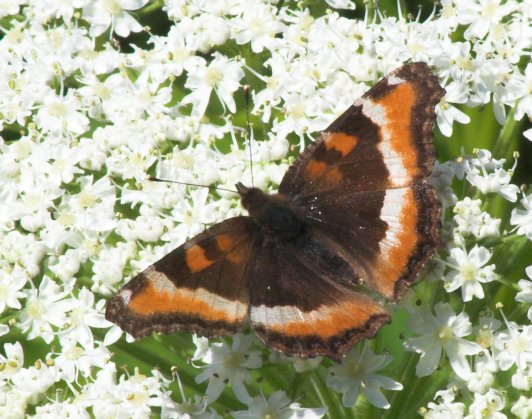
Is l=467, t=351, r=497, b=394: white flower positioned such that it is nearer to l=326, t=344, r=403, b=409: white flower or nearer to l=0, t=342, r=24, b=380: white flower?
l=326, t=344, r=403, b=409: white flower

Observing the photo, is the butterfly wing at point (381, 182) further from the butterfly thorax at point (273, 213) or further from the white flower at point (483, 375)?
the white flower at point (483, 375)

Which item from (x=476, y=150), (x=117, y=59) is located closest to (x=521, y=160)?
(x=476, y=150)

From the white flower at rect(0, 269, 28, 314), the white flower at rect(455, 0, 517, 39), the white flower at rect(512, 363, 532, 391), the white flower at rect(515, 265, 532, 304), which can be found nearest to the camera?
the white flower at rect(512, 363, 532, 391)

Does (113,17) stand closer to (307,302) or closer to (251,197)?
(251,197)

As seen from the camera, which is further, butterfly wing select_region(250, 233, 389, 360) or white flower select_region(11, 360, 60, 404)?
white flower select_region(11, 360, 60, 404)

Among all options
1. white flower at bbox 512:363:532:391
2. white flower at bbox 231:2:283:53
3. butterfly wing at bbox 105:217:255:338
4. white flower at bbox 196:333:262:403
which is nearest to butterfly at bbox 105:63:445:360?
butterfly wing at bbox 105:217:255:338

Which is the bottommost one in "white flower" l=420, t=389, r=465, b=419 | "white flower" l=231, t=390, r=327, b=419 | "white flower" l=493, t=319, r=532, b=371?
"white flower" l=231, t=390, r=327, b=419
